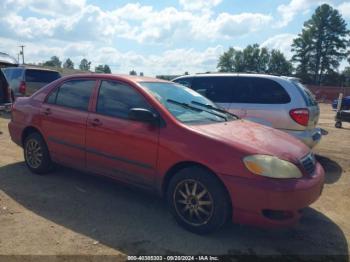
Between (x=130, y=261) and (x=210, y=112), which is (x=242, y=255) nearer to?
(x=130, y=261)

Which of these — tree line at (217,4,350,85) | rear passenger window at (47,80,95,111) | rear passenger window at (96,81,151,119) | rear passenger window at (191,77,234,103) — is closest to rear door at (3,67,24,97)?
rear passenger window at (191,77,234,103)

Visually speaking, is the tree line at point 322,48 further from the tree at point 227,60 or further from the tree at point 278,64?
the tree at point 227,60

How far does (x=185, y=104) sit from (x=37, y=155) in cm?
254

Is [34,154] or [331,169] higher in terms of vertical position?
[34,154]

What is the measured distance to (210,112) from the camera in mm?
4836

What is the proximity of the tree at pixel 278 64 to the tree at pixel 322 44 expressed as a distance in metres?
8.41

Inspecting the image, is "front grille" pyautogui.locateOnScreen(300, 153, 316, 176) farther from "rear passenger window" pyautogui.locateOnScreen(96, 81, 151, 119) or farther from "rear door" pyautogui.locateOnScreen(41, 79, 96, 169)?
"rear door" pyautogui.locateOnScreen(41, 79, 96, 169)

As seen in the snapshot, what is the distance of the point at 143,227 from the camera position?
4039 mm

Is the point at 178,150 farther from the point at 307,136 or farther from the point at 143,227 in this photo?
the point at 307,136

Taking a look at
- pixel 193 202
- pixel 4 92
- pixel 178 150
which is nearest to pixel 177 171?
pixel 178 150

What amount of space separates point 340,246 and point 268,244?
0.77m

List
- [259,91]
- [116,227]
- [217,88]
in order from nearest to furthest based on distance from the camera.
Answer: [116,227]
[259,91]
[217,88]

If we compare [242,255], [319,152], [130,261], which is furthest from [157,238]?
[319,152]

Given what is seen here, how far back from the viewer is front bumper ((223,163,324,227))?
3529mm
